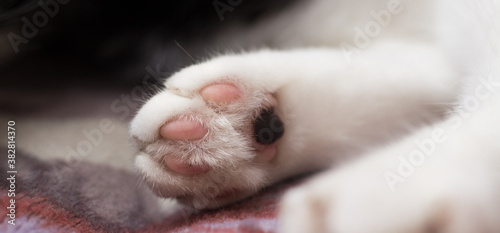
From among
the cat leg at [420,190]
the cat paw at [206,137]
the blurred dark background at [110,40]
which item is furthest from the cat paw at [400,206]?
the blurred dark background at [110,40]

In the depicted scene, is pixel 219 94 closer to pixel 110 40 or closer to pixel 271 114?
pixel 271 114

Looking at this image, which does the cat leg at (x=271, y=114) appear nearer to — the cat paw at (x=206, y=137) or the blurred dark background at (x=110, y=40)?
the cat paw at (x=206, y=137)

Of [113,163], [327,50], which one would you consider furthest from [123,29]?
[327,50]

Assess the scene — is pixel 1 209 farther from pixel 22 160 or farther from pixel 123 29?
pixel 123 29

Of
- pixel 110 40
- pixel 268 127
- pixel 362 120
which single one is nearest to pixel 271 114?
pixel 268 127

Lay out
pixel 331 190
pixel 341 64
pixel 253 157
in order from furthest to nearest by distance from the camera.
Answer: pixel 341 64 → pixel 253 157 → pixel 331 190

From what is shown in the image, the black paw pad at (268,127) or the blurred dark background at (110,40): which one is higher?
the blurred dark background at (110,40)

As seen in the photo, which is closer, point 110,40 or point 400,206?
point 400,206

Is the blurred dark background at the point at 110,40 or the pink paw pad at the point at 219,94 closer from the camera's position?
the pink paw pad at the point at 219,94
